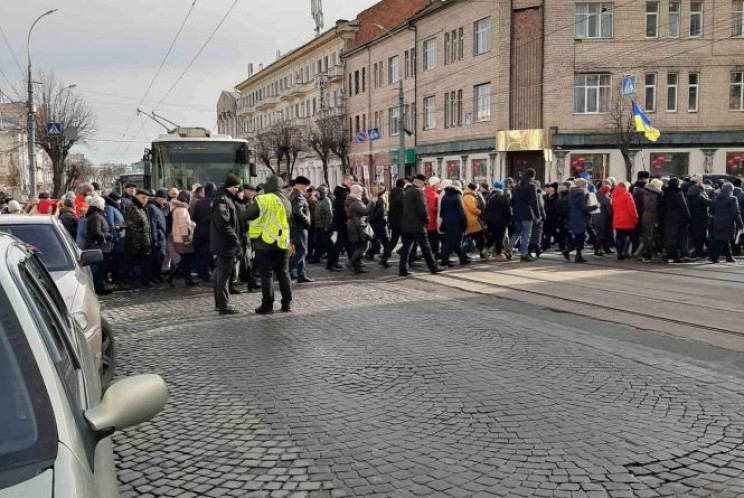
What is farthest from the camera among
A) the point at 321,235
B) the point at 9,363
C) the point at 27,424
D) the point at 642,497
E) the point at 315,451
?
the point at 321,235

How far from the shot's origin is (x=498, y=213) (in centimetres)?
1559

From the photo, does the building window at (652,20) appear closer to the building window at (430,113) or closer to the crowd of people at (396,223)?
the building window at (430,113)

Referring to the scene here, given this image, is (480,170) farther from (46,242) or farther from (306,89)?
(306,89)

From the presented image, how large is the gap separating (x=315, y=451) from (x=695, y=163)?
115 ft

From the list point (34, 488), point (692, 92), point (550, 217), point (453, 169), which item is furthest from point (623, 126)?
point (34, 488)

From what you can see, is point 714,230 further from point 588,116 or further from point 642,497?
point 588,116

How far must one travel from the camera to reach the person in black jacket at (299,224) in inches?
469

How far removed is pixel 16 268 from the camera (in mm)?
2561

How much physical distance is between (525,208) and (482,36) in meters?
26.3

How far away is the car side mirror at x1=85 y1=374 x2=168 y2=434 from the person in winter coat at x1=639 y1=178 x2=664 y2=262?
46.5ft

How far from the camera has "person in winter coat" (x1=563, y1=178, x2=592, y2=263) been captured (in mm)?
15094

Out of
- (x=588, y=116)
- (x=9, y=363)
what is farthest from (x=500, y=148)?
(x=9, y=363)

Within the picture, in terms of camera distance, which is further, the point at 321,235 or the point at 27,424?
the point at 321,235

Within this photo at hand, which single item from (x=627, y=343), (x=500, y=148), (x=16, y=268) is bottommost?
(x=627, y=343)
